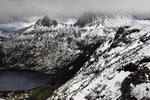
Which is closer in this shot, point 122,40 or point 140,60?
point 140,60

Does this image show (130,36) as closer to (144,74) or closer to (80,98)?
(80,98)

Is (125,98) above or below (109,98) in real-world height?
above

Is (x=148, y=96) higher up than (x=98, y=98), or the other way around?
(x=148, y=96)

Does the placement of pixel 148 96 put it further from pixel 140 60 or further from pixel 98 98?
pixel 140 60

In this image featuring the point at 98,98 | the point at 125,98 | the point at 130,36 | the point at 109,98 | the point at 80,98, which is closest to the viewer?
the point at 125,98

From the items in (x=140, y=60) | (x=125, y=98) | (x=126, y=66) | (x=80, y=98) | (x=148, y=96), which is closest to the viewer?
(x=148, y=96)

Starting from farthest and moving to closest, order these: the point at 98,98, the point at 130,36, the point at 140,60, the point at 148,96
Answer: the point at 130,36 < the point at 140,60 < the point at 98,98 < the point at 148,96

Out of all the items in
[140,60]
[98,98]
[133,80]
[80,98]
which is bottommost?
[80,98]

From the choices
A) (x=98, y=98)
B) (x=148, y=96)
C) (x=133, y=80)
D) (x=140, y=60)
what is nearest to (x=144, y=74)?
(x=133, y=80)

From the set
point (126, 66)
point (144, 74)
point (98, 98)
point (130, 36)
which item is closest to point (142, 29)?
point (130, 36)
